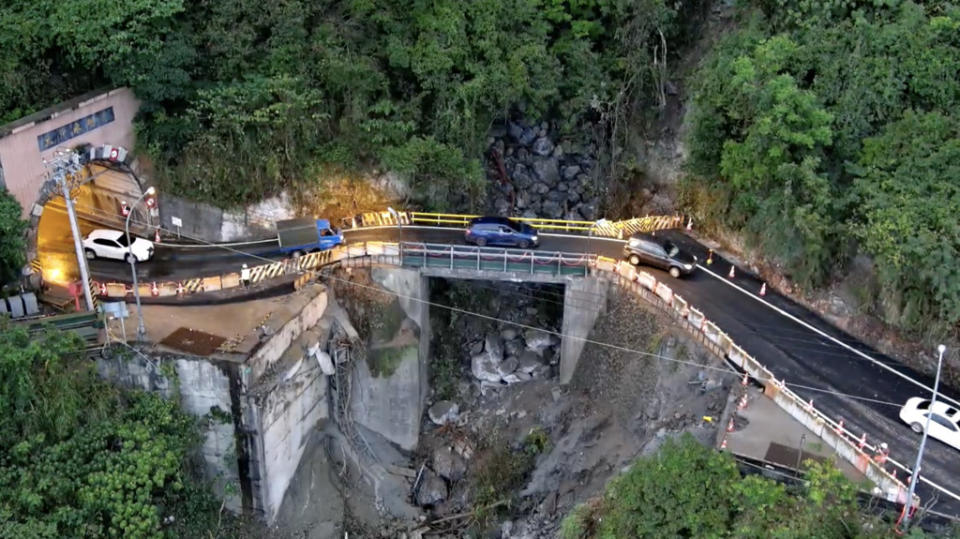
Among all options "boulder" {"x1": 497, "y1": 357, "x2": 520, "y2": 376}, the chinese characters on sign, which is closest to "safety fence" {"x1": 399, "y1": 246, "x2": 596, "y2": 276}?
"boulder" {"x1": 497, "y1": 357, "x2": 520, "y2": 376}

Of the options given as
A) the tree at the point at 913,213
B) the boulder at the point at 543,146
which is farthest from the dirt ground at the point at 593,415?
the boulder at the point at 543,146

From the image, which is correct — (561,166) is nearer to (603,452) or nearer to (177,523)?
(603,452)

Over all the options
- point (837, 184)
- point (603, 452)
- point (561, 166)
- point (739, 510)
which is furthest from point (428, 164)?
point (739, 510)

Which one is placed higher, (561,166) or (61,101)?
(61,101)

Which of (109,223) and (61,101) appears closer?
(61,101)

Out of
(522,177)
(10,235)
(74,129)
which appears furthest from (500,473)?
(74,129)

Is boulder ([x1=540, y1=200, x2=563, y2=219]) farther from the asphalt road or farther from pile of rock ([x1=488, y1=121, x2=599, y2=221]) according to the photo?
the asphalt road
